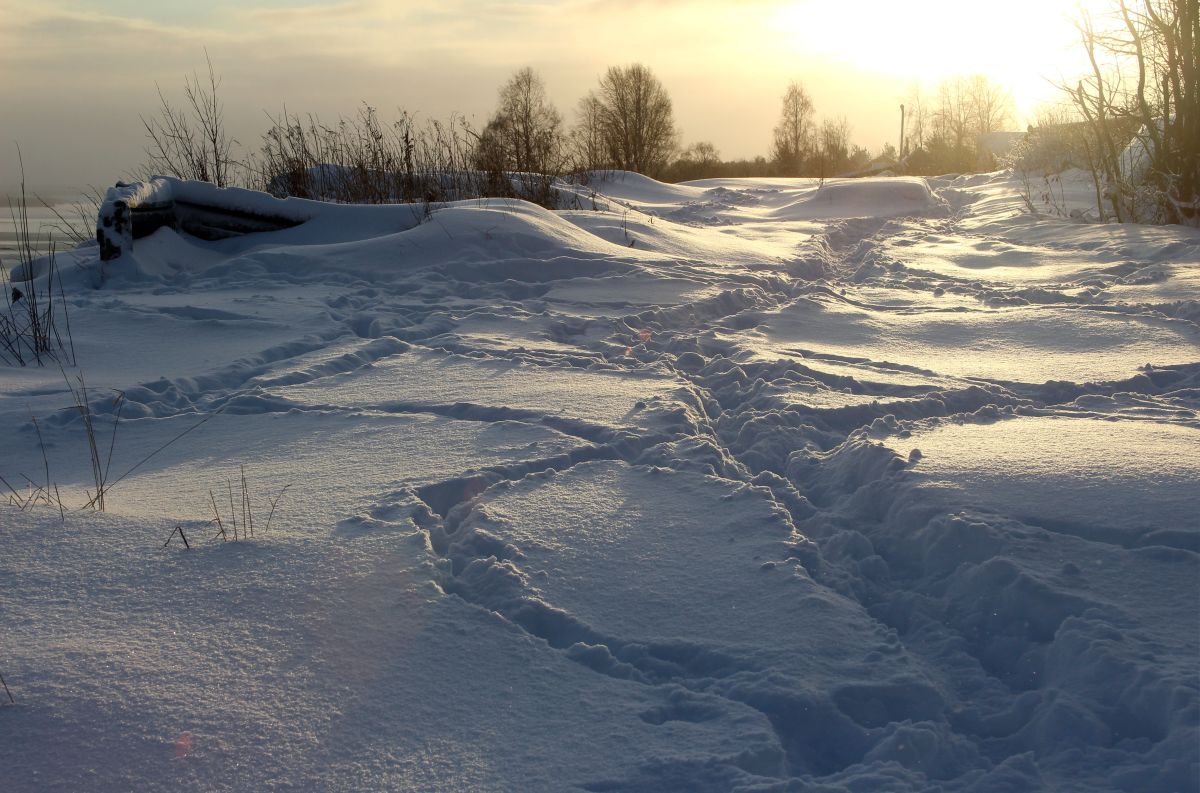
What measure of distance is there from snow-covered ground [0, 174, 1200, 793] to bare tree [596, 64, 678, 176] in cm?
3276

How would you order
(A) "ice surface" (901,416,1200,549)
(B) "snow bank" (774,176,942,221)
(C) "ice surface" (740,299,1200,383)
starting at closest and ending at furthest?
(A) "ice surface" (901,416,1200,549), (C) "ice surface" (740,299,1200,383), (B) "snow bank" (774,176,942,221)

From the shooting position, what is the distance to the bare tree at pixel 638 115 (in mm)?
36062

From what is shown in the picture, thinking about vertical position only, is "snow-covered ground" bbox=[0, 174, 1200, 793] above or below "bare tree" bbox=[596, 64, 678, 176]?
below

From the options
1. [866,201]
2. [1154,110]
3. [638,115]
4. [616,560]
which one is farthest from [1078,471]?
[638,115]

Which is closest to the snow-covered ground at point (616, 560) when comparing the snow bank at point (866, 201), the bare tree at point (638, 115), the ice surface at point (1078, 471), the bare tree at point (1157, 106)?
the ice surface at point (1078, 471)

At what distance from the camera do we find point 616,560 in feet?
7.38

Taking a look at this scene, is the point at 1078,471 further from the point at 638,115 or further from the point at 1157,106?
the point at 638,115

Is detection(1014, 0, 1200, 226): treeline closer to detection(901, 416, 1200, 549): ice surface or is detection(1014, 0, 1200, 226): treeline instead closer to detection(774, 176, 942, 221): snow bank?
detection(774, 176, 942, 221): snow bank

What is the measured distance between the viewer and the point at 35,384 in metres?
Result: 3.80

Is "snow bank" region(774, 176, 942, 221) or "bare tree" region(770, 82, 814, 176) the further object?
"bare tree" region(770, 82, 814, 176)

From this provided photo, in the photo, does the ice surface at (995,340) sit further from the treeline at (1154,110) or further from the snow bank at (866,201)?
the snow bank at (866,201)

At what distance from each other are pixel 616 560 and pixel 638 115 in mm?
36188

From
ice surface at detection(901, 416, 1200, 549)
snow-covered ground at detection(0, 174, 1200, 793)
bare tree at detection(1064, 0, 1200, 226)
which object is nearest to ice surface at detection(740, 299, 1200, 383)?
snow-covered ground at detection(0, 174, 1200, 793)

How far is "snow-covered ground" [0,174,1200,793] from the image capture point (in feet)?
5.00
